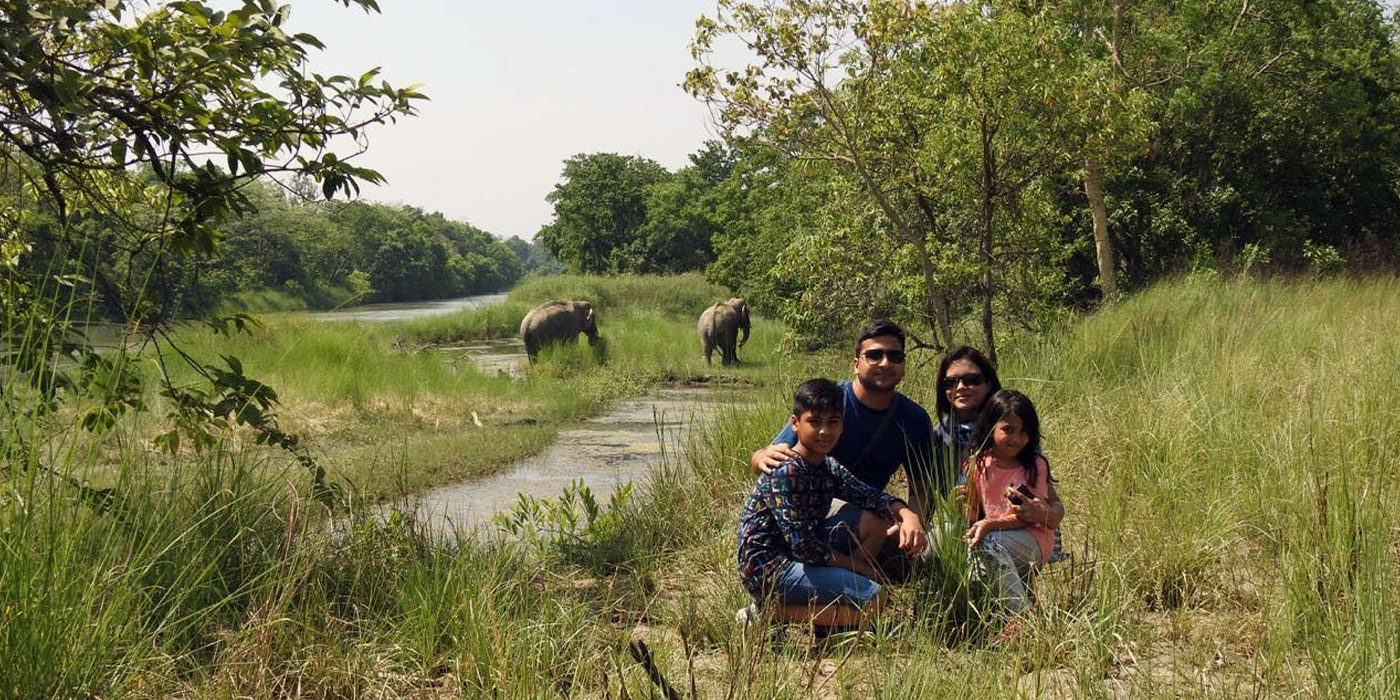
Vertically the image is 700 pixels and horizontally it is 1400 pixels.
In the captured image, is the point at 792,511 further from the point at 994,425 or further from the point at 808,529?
the point at 994,425

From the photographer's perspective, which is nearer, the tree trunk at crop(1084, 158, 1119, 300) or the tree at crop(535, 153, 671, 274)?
the tree trunk at crop(1084, 158, 1119, 300)

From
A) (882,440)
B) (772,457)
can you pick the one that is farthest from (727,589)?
(882,440)

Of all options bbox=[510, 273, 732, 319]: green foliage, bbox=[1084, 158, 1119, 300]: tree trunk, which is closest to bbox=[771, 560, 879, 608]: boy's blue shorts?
bbox=[1084, 158, 1119, 300]: tree trunk

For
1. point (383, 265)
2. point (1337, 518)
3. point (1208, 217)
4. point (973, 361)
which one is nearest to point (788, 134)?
point (973, 361)

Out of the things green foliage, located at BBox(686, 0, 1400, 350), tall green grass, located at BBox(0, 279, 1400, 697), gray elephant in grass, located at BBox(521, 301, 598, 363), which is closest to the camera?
tall green grass, located at BBox(0, 279, 1400, 697)

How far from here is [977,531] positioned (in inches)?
136

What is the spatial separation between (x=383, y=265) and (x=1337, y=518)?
225 feet

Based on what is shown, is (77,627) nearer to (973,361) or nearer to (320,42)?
(320,42)

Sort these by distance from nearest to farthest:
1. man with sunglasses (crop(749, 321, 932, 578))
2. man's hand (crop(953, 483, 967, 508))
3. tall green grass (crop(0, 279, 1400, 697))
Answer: tall green grass (crop(0, 279, 1400, 697)), man's hand (crop(953, 483, 967, 508)), man with sunglasses (crop(749, 321, 932, 578))

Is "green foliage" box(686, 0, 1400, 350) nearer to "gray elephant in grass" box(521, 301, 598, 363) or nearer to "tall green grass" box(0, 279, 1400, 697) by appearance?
"tall green grass" box(0, 279, 1400, 697)

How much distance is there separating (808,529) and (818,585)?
184 millimetres

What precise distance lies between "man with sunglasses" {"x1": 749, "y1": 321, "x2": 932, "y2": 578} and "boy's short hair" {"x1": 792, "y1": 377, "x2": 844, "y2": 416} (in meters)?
0.32

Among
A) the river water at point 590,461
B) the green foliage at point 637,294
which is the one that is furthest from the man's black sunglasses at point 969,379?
the green foliage at point 637,294

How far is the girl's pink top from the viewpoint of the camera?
355cm
